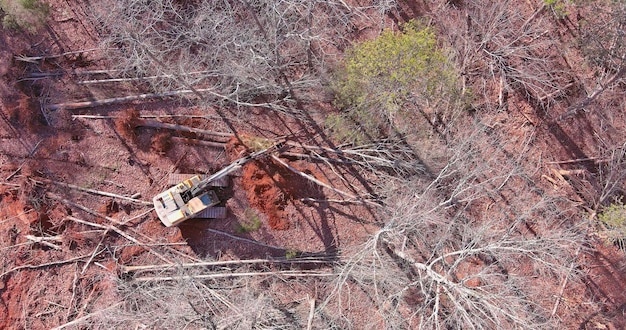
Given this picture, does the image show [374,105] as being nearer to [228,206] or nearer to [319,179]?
[319,179]

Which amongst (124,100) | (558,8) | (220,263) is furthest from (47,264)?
(558,8)

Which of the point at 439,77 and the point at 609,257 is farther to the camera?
the point at 609,257

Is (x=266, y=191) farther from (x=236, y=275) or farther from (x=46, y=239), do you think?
(x=46, y=239)

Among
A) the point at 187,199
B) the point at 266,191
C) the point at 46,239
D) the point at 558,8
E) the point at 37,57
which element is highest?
the point at 37,57

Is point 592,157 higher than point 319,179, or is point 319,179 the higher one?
point 319,179

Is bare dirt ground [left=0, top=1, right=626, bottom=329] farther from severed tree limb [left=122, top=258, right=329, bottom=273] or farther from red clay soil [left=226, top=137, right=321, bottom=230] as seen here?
severed tree limb [left=122, top=258, right=329, bottom=273]

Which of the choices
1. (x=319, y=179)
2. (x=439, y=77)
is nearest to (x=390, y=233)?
(x=319, y=179)
